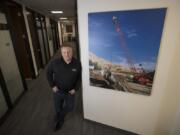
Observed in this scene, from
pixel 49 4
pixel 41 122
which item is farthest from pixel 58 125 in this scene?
pixel 49 4

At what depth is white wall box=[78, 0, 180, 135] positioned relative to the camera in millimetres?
1332

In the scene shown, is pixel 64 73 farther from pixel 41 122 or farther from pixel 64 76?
pixel 41 122

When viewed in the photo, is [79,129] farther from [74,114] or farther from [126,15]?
[126,15]

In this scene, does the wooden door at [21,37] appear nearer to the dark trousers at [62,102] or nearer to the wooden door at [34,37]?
the wooden door at [34,37]

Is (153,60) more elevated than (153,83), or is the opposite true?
(153,60)

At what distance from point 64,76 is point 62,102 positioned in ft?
1.88

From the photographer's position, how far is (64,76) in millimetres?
1847

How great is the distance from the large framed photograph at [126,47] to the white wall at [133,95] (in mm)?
66

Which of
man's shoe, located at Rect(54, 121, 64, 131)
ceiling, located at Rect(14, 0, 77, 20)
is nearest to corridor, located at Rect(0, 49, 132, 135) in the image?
man's shoe, located at Rect(54, 121, 64, 131)

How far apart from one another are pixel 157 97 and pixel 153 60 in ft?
1.74

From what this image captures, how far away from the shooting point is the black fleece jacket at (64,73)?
1818mm

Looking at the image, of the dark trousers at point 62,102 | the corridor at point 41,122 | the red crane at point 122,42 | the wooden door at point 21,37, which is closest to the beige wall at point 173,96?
the red crane at point 122,42

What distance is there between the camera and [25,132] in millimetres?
2104

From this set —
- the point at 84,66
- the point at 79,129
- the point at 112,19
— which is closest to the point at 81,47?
the point at 84,66
